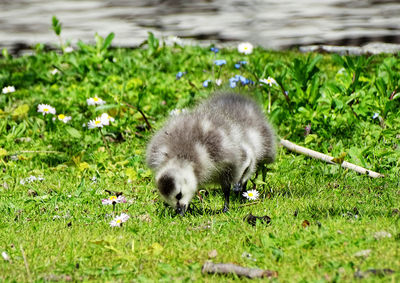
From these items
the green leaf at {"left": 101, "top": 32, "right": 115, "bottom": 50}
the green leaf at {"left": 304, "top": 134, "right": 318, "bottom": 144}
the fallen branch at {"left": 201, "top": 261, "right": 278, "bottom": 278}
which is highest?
the green leaf at {"left": 101, "top": 32, "right": 115, "bottom": 50}

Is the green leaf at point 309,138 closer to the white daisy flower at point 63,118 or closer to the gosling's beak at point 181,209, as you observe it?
the gosling's beak at point 181,209

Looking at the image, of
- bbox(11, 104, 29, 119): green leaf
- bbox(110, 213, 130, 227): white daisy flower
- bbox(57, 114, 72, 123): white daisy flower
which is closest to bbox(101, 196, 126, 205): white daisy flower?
bbox(110, 213, 130, 227): white daisy flower

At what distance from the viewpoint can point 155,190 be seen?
20.4 feet

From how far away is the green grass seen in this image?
407cm

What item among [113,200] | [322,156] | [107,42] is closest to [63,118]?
[107,42]

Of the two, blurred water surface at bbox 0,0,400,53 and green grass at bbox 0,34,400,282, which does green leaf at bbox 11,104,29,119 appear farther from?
blurred water surface at bbox 0,0,400,53

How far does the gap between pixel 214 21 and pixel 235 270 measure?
11.1 meters

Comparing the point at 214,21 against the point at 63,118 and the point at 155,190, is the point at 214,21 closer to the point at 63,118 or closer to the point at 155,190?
the point at 63,118

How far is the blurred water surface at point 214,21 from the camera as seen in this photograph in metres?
12.4

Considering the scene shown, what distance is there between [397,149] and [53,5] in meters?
13.5

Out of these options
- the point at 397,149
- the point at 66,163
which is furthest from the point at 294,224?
the point at 66,163

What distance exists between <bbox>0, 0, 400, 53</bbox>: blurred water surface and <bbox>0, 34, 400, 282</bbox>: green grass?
2.11 metres

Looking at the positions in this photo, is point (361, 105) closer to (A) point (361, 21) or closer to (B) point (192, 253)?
(B) point (192, 253)

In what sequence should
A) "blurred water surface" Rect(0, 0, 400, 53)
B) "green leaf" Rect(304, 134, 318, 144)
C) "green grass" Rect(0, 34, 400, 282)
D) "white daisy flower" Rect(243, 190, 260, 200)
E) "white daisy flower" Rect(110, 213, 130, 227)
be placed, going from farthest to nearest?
1. "blurred water surface" Rect(0, 0, 400, 53)
2. "green leaf" Rect(304, 134, 318, 144)
3. "white daisy flower" Rect(243, 190, 260, 200)
4. "white daisy flower" Rect(110, 213, 130, 227)
5. "green grass" Rect(0, 34, 400, 282)
